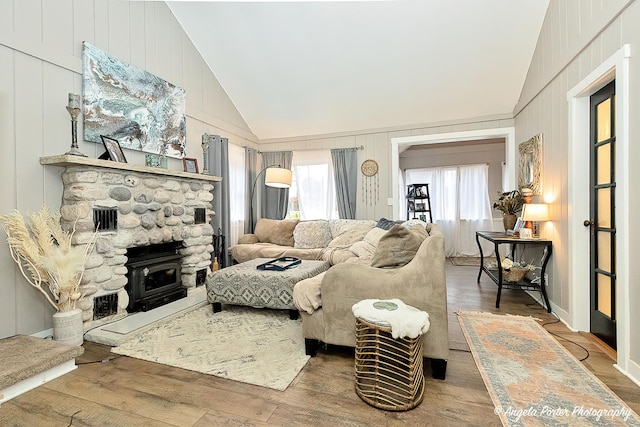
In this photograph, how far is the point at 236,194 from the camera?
5176mm

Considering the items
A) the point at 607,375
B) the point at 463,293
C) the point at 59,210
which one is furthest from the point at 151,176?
the point at 607,375

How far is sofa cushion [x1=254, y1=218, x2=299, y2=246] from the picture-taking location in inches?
193

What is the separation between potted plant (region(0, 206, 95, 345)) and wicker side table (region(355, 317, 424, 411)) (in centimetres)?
219

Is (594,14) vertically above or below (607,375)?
above

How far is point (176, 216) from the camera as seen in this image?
3576mm

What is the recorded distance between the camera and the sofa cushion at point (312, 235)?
4672mm

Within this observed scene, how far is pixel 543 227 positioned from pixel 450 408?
2.56 meters

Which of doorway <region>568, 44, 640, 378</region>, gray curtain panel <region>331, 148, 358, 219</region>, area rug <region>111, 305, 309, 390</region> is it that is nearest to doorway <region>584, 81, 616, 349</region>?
doorway <region>568, 44, 640, 378</region>

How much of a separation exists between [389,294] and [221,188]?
135 inches

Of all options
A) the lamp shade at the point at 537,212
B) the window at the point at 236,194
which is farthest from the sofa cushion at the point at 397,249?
the window at the point at 236,194

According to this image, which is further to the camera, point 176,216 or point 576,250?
point 176,216

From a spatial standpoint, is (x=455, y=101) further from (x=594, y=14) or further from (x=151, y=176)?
(x=151, y=176)

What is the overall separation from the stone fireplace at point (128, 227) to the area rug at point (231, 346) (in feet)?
1.86

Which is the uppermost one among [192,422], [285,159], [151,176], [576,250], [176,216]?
[285,159]
